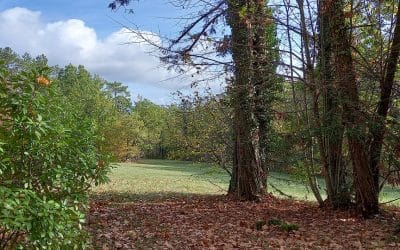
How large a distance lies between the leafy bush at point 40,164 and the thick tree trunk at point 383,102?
6.21 m

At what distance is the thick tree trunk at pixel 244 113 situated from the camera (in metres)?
10.2

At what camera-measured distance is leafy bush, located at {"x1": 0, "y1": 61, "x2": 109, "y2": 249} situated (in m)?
2.87

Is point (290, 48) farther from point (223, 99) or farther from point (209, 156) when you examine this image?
point (209, 156)

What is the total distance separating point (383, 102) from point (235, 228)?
3796mm

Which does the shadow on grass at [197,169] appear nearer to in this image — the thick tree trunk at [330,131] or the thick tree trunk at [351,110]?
the thick tree trunk at [330,131]

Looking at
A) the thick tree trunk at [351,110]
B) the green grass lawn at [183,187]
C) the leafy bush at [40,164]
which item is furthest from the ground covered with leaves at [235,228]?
the leafy bush at [40,164]

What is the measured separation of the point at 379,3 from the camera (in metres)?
8.60

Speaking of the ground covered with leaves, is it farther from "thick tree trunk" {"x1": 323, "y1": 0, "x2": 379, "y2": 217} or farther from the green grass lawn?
the green grass lawn

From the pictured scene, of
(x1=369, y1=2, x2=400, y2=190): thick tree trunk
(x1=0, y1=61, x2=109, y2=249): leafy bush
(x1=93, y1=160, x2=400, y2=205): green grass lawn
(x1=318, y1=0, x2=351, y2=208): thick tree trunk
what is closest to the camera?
(x1=0, y1=61, x2=109, y2=249): leafy bush

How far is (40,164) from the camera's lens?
10.7 feet

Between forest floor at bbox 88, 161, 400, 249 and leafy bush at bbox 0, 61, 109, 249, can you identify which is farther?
forest floor at bbox 88, 161, 400, 249

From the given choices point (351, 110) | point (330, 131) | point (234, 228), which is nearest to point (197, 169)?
point (330, 131)

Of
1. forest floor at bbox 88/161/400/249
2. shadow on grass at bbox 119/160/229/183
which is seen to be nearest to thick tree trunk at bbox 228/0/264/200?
forest floor at bbox 88/161/400/249

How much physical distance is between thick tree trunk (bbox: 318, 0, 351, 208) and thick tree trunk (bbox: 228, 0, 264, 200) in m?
1.72
